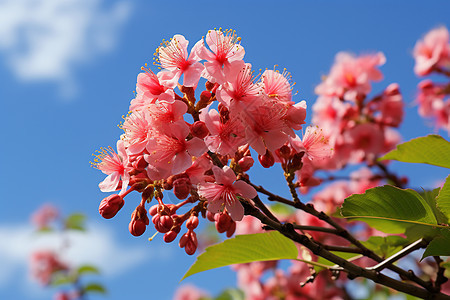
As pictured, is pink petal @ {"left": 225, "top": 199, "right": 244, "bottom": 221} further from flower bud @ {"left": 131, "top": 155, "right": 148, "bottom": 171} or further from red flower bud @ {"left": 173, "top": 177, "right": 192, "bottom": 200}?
flower bud @ {"left": 131, "top": 155, "right": 148, "bottom": 171}

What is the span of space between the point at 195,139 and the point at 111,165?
35 cm

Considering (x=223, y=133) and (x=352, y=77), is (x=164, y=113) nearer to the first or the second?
(x=223, y=133)

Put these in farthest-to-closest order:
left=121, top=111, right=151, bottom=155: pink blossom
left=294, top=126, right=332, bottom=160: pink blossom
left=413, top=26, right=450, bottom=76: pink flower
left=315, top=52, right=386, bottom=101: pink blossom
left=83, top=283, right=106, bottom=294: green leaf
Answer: left=83, top=283, right=106, bottom=294: green leaf → left=413, top=26, right=450, bottom=76: pink flower → left=315, top=52, right=386, bottom=101: pink blossom → left=294, top=126, right=332, bottom=160: pink blossom → left=121, top=111, right=151, bottom=155: pink blossom

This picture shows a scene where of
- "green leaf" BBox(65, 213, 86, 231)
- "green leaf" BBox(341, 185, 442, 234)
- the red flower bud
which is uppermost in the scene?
"green leaf" BBox(65, 213, 86, 231)

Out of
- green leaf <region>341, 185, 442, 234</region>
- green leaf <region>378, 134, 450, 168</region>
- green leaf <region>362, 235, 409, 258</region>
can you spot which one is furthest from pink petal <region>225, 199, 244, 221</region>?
green leaf <region>362, 235, 409, 258</region>

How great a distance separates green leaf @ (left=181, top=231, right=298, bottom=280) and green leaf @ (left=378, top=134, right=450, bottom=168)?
470 millimetres

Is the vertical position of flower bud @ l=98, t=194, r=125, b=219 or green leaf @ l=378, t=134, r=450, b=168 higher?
flower bud @ l=98, t=194, r=125, b=219

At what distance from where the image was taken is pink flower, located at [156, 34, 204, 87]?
141 centimetres

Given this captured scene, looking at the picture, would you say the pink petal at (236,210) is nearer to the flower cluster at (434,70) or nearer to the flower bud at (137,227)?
the flower bud at (137,227)

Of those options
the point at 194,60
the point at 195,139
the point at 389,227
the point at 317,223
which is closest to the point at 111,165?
the point at 195,139

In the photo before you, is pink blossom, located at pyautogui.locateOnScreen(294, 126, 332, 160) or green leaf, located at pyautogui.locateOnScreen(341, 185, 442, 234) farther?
pink blossom, located at pyautogui.locateOnScreen(294, 126, 332, 160)

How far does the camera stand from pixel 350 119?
143 inches

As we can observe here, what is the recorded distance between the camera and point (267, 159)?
1.43m

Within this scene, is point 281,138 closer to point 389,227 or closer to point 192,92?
point 192,92
